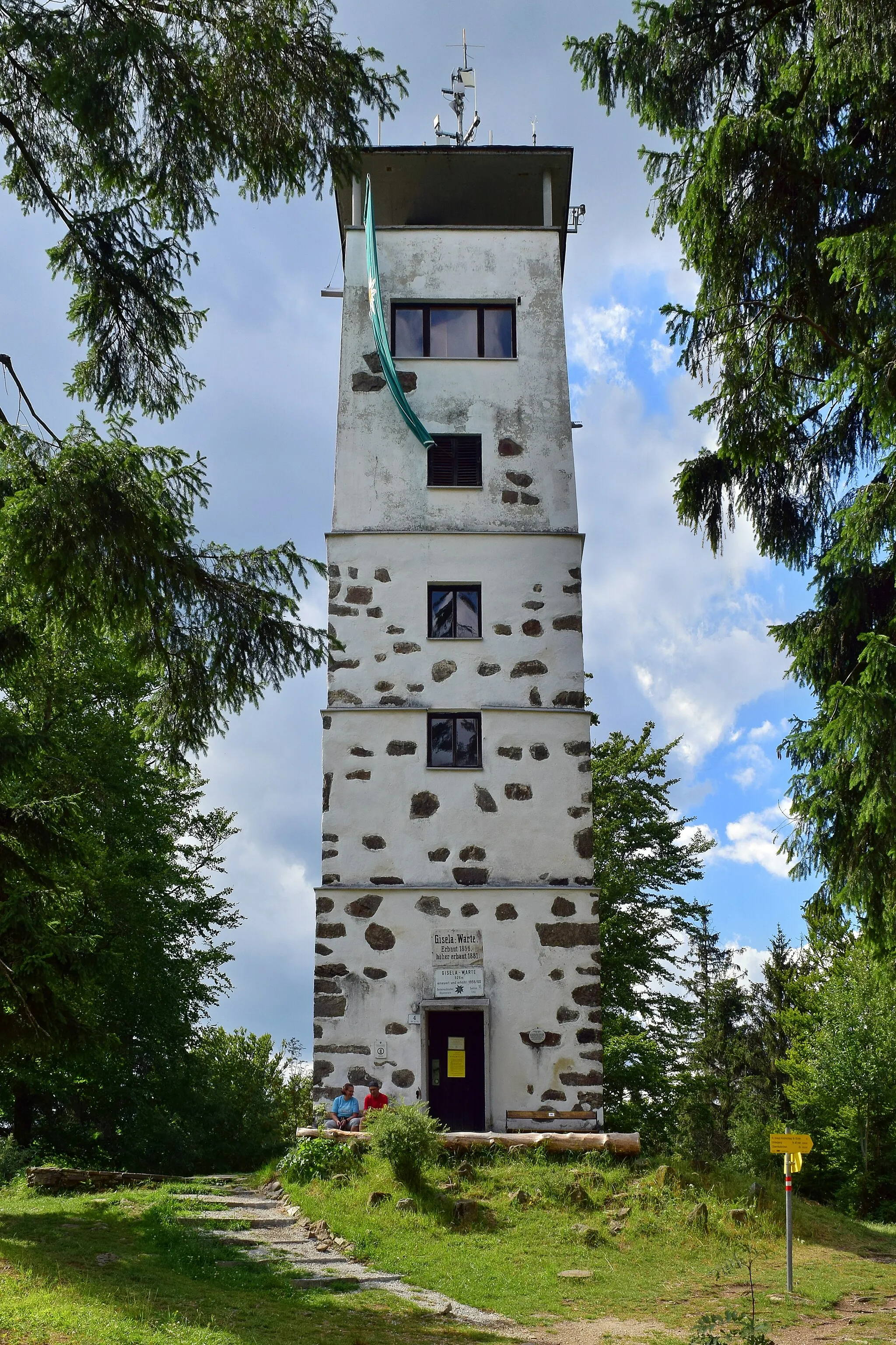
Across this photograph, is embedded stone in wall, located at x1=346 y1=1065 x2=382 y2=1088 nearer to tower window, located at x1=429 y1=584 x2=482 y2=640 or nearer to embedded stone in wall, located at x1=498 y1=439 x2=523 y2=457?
tower window, located at x1=429 y1=584 x2=482 y2=640

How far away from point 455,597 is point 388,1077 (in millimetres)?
6299

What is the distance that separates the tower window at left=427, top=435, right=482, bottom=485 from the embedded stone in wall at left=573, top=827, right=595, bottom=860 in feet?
16.8

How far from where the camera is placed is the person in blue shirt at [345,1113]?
13.6 metres

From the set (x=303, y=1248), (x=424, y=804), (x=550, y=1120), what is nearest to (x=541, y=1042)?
(x=550, y=1120)

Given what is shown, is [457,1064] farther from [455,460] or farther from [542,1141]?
[455,460]

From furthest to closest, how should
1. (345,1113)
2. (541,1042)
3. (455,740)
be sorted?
(455,740) < (541,1042) < (345,1113)

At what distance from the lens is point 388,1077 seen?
14352mm

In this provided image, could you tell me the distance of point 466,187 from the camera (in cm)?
1920

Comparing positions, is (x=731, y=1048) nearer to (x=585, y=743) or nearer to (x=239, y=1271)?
(x=585, y=743)

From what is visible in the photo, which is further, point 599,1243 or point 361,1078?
point 361,1078

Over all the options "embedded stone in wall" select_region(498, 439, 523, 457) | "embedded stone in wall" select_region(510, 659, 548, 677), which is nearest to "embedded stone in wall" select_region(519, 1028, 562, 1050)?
"embedded stone in wall" select_region(510, 659, 548, 677)

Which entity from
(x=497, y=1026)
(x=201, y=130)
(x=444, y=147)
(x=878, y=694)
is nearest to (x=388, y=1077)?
(x=497, y=1026)

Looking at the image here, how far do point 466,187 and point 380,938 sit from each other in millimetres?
12036

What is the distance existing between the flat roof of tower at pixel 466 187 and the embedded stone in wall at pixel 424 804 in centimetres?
856
